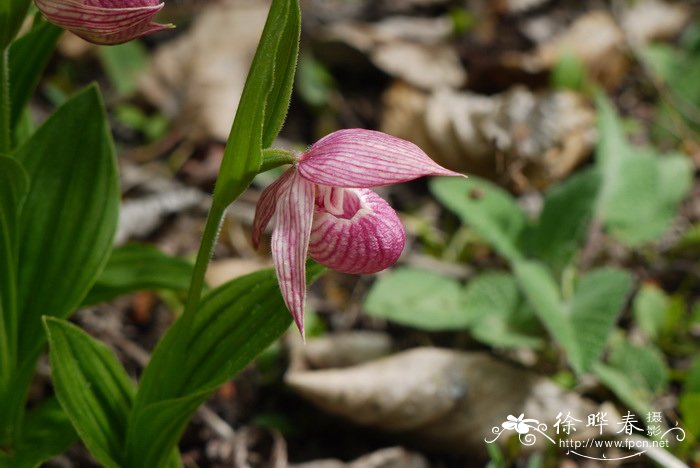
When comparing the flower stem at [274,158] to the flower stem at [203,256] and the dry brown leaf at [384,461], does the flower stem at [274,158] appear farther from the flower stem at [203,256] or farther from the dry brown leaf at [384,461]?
the dry brown leaf at [384,461]

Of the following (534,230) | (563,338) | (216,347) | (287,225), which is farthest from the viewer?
(534,230)

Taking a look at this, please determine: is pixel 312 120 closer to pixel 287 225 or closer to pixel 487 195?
pixel 487 195

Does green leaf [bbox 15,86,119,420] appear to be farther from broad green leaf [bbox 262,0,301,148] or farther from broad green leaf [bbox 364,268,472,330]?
broad green leaf [bbox 364,268,472,330]

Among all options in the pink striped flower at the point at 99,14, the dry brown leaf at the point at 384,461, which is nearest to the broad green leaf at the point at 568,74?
the dry brown leaf at the point at 384,461

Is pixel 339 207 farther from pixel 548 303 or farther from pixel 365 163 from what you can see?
pixel 548 303

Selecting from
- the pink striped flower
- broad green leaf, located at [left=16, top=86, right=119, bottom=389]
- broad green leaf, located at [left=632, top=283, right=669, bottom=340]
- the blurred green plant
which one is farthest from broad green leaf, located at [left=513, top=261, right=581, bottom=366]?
the pink striped flower

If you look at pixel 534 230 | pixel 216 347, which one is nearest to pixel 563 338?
pixel 534 230
